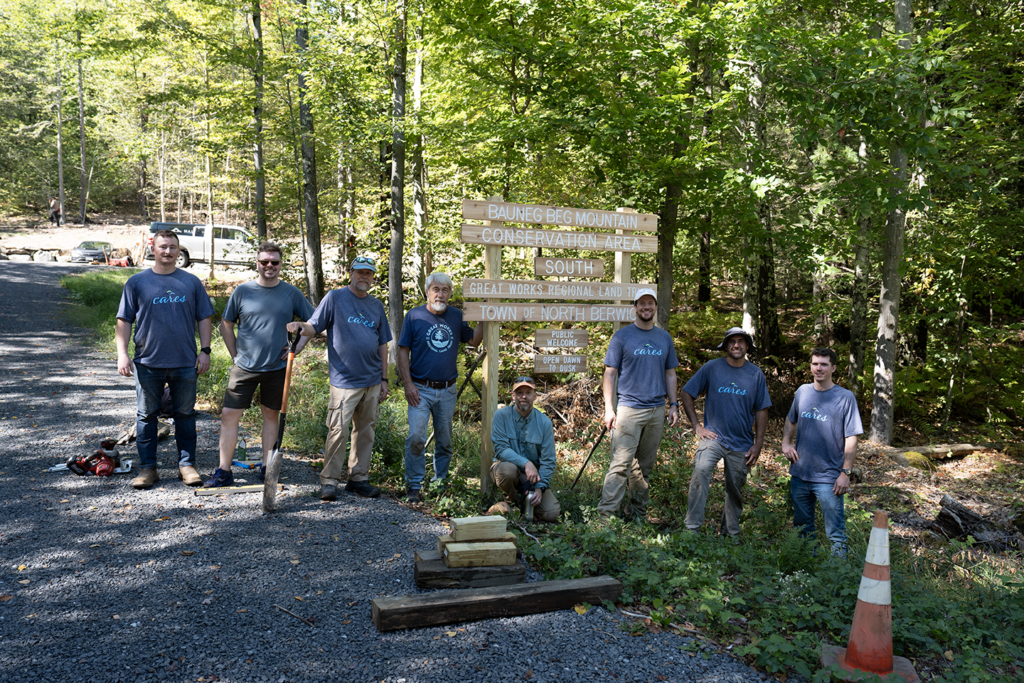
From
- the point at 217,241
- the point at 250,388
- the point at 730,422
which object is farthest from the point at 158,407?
the point at 217,241

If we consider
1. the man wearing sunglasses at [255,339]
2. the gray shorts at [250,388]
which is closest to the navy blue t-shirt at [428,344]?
the man wearing sunglasses at [255,339]

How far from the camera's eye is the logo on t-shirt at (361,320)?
557 cm

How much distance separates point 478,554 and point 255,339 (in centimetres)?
265

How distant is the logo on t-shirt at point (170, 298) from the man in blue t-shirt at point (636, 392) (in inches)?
142

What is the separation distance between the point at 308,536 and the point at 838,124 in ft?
25.5

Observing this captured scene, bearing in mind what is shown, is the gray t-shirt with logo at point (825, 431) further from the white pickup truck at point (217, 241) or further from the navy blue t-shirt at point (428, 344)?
the white pickup truck at point (217, 241)

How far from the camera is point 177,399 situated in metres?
5.42

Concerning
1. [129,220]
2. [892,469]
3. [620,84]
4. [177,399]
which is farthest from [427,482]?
[129,220]

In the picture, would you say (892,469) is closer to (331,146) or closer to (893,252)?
(893,252)

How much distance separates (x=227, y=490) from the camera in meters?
5.31

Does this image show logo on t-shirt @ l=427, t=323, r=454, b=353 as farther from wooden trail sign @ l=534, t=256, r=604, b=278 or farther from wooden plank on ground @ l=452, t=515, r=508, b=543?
wooden plank on ground @ l=452, t=515, r=508, b=543

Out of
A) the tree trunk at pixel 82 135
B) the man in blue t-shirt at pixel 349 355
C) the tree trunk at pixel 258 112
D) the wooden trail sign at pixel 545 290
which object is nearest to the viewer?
the man in blue t-shirt at pixel 349 355

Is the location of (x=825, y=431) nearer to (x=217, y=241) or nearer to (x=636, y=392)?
(x=636, y=392)

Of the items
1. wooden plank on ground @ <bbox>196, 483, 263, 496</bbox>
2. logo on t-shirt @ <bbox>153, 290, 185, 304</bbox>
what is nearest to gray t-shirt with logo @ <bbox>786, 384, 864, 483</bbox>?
wooden plank on ground @ <bbox>196, 483, 263, 496</bbox>
